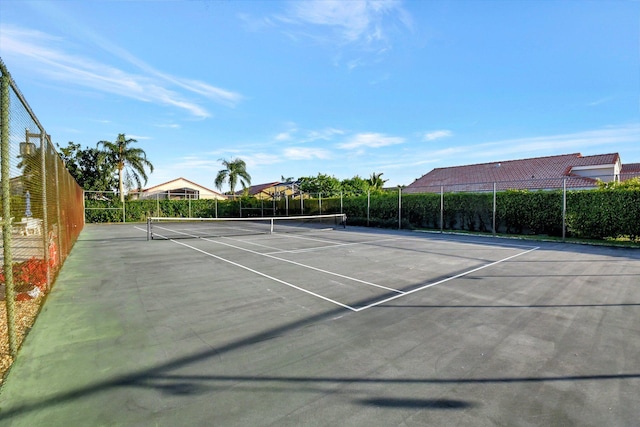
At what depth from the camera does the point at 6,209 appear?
3221mm

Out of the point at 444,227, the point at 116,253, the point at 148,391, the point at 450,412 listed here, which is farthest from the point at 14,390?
the point at 444,227

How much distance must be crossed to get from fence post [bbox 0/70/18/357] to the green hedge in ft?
60.7

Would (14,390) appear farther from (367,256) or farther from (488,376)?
(367,256)

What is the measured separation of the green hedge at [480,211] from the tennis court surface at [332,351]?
346 inches

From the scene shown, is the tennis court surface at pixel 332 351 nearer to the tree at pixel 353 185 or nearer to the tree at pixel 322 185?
the tree at pixel 322 185

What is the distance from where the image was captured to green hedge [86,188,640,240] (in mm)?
13328

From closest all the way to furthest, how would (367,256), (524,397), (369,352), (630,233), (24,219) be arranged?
(524,397) → (369,352) → (24,219) → (367,256) → (630,233)

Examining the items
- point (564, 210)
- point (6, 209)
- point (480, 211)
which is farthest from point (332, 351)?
point (480, 211)

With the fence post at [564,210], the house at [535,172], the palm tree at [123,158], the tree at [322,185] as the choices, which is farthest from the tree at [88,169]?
the fence post at [564,210]

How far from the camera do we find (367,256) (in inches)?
377

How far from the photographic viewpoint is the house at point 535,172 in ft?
82.7

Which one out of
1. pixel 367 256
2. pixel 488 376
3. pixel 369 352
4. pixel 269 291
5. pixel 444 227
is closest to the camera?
pixel 488 376

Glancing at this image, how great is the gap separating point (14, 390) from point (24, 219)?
2.60 metres

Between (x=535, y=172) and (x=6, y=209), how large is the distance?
3566 centimetres
